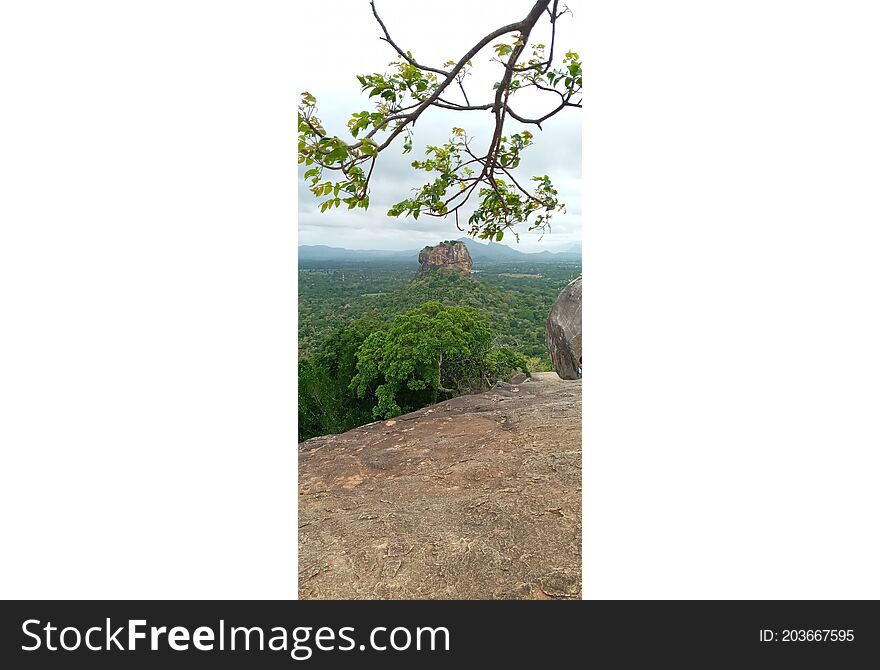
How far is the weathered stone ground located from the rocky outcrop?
148 cm

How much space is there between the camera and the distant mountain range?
2.97m

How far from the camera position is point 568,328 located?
5.39 m

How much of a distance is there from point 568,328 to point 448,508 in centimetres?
340

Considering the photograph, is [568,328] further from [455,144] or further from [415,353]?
[455,144]

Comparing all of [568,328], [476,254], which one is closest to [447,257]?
[476,254]

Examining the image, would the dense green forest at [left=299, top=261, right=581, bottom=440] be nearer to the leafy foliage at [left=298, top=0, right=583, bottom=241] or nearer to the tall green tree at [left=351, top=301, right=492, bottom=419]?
the tall green tree at [left=351, top=301, right=492, bottom=419]

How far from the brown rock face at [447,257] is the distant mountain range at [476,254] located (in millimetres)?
160

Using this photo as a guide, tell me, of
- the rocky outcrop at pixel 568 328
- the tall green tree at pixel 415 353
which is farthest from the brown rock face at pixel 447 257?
the rocky outcrop at pixel 568 328

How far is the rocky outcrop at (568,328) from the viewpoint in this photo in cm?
532

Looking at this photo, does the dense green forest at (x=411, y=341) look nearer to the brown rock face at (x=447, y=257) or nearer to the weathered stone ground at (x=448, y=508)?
the brown rock face at (x=447, y=257)
